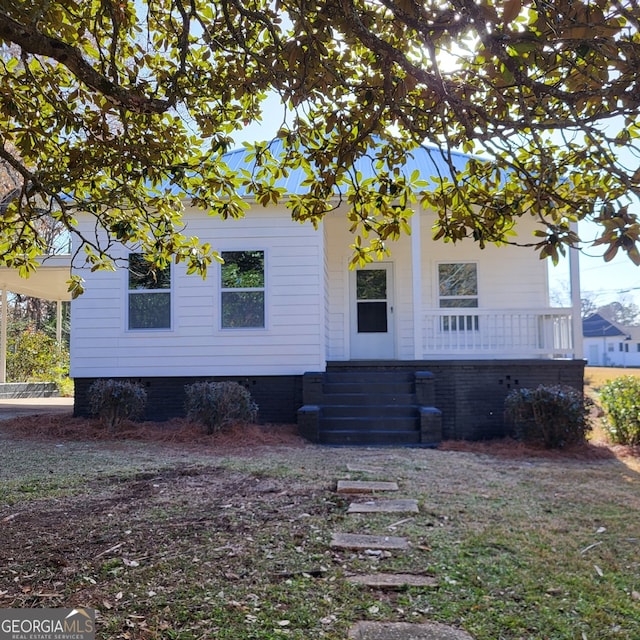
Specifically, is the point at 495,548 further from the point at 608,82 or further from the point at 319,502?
the point at 608,82

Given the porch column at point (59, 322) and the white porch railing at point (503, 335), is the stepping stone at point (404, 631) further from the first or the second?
the porch column at point (59, 322)

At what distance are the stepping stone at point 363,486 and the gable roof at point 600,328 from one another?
5055 cm

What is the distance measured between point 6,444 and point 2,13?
6145mm

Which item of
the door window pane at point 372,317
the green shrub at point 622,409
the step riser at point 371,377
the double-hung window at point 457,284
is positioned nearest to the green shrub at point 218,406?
the step riser at point 371,377

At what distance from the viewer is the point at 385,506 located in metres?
4.57

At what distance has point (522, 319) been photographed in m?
9.95

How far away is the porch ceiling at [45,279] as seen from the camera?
11.5 m

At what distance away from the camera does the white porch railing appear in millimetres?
9648

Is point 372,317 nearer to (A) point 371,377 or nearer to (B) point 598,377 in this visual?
(A) point 371,377

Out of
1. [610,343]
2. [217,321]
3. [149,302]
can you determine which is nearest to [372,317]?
[217,321]

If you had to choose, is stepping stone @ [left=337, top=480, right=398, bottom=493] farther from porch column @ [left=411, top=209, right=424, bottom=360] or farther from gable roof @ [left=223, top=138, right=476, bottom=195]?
gable roof @ [left=223, top=138, right=476, bottom=195]

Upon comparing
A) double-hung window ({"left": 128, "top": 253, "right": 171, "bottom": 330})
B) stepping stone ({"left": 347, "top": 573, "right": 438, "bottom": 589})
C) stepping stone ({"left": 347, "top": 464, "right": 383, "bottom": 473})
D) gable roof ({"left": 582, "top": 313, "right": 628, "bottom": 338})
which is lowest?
stepping stone ({"left": 347, "top": 464, "right": 383, "bottom": 473})

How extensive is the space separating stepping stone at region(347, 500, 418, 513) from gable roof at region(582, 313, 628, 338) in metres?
51.1

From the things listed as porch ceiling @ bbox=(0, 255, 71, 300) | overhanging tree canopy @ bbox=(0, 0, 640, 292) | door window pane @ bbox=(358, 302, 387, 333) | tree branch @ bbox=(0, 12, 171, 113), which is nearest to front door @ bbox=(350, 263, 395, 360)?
door window pane @ bbox=(358, 302, 387, 333)
